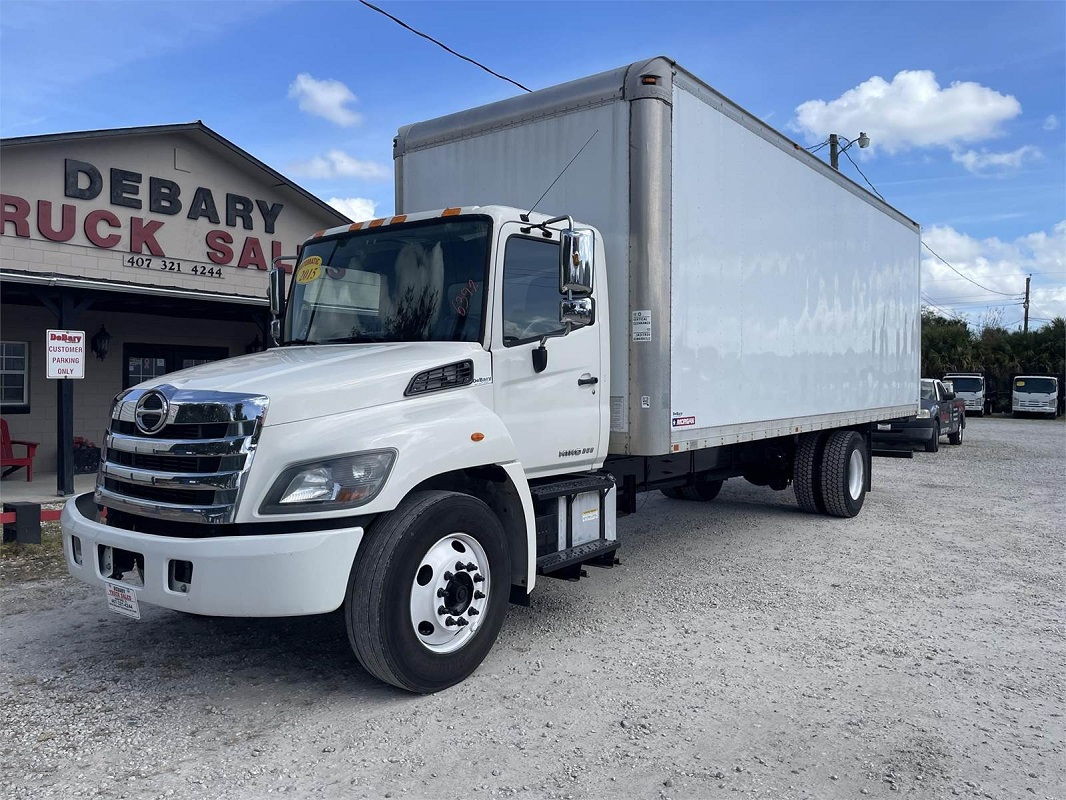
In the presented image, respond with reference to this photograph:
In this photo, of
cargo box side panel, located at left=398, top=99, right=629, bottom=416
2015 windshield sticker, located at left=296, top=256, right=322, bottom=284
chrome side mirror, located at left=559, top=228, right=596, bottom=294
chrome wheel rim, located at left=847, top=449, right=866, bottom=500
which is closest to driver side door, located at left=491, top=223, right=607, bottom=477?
chrome side mirror, located at left=559, top=228, right=596, bottom=294

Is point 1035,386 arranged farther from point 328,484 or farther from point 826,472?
point 328,484

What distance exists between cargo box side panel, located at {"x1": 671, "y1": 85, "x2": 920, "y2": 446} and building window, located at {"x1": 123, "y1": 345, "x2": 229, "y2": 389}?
10.6 metres

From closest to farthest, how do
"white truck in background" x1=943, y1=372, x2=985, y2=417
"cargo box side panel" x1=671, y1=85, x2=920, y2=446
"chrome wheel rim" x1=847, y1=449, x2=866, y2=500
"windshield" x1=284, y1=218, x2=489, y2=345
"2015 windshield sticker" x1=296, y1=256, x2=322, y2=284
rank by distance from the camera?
"windshield" x1=284, y1=218, x2=489, y2=345 → "2015 windshield sticker" x1=296, y1=256, x2=322, y2=284 → "cargo box side panel" x1=671, y1=85, x2=920, y2=446 → "chrome wheel rim" x1=847, y1=449, x2=866, y2=500 → "white truck in background" x1=943, y1=372, x2=985, y2=417

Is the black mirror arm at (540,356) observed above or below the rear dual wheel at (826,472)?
above

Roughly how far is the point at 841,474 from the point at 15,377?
1254 cm

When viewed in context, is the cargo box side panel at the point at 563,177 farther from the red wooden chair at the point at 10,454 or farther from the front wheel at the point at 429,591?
the red wooden chair at the point at 10,454

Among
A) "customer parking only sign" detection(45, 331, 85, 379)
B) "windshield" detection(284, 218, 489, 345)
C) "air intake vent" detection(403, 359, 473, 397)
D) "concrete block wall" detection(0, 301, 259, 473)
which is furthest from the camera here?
"concrete block wall" detection(0, 301, 259, 473)

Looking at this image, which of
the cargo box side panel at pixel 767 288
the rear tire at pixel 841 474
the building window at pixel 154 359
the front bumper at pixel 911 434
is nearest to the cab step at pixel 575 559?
the cargo box side panel at pixel 767 288

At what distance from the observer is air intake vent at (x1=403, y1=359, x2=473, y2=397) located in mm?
4246

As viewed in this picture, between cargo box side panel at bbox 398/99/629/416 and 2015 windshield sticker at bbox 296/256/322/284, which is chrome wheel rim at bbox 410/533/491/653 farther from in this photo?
2015 windshield sticker at bbox 296/256/322/284

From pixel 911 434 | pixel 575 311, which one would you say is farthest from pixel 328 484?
pixel 911 434

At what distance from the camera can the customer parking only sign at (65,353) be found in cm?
1034

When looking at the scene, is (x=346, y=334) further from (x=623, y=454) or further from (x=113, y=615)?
(x=113, y=615)

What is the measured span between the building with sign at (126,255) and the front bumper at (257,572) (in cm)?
859
